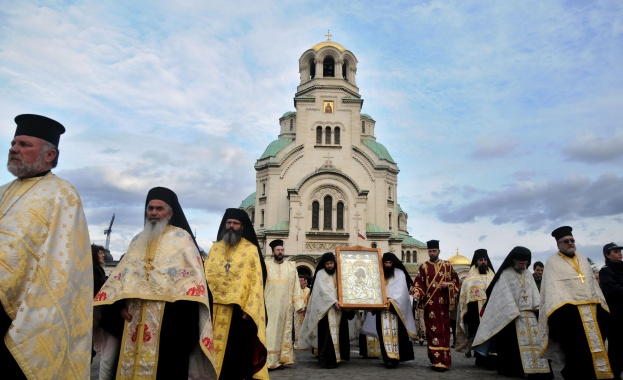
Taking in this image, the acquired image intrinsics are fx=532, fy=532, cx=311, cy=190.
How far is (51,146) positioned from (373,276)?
7508 mm

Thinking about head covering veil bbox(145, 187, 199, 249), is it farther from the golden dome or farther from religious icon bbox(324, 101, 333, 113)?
the golden dome

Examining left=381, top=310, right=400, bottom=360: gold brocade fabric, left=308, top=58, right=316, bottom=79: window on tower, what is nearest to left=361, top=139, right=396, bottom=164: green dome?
left=308, top=58, right=316, bottom=79: window on tower

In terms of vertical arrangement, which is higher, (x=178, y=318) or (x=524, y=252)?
(x=524, y=252)

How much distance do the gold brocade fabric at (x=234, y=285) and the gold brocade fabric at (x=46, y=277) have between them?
2587mm

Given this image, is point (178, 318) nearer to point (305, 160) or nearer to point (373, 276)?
point (373, 276)

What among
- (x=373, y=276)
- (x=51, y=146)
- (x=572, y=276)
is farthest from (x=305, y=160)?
(x=51, y=146)

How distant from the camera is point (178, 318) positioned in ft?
16.2

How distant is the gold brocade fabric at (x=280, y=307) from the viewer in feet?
31.9

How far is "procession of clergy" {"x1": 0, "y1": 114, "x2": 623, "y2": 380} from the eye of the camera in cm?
345

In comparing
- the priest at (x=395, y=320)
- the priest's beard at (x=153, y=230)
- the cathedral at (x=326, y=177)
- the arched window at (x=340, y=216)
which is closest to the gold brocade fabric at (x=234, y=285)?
the priest's beard at (x=153, y=230)

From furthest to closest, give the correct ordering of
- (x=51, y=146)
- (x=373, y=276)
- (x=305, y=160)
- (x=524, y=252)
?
(x=305, y=160)
(x=373, y=276)
(x=524, y=252)
(x=51, y=146)

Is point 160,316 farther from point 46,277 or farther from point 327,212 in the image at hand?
point 327,212

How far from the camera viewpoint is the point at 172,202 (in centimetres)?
541

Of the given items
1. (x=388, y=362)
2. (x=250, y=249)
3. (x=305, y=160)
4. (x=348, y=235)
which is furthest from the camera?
(x=305, y=160)
